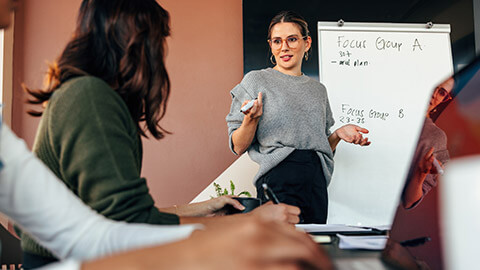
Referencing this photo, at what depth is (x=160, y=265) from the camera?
29 cm

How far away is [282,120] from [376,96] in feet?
3.49

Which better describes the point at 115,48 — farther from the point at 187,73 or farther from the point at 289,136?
the point at 187,73

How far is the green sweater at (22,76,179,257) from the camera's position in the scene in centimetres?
57

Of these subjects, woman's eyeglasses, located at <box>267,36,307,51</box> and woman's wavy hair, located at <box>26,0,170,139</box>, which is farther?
woman's eyeglasses, located at <box>267,36,307,51</box>

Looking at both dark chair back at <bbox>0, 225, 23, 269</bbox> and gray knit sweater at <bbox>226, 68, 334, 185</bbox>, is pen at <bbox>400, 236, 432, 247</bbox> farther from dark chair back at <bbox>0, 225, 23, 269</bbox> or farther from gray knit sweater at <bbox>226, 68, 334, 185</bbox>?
dark chair back at <bbox>0, 225, 23, 269</bbox>

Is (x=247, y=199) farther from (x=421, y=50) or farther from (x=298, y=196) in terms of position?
(x=421, y=50)

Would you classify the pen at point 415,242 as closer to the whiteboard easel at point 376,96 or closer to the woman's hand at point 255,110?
the woman's hand at point 255,110

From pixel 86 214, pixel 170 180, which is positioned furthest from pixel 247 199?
pixel 170 180

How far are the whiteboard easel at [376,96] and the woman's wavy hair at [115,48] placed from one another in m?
1.73

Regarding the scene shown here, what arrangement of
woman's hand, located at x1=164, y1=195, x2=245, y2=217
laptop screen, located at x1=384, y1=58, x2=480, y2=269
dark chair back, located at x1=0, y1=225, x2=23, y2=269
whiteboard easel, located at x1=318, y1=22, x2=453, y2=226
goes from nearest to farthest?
laptop screen, located at x1=384, y1=58, x2=480, y2=269, woman's hand, located at x1=164, y1=195, x2=245, y2=217, dark chair back, located at x1=0, y1=225, x2=23, y2=269, whiteboard easel, located at x1=318, y1=22, x2=453, y2=226

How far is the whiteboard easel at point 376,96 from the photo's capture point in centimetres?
236

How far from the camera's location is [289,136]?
1599 mm

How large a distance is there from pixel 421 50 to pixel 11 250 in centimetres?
242

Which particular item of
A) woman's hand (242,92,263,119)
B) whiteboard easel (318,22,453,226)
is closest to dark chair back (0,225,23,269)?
woman's hand (242,92,263,119)
